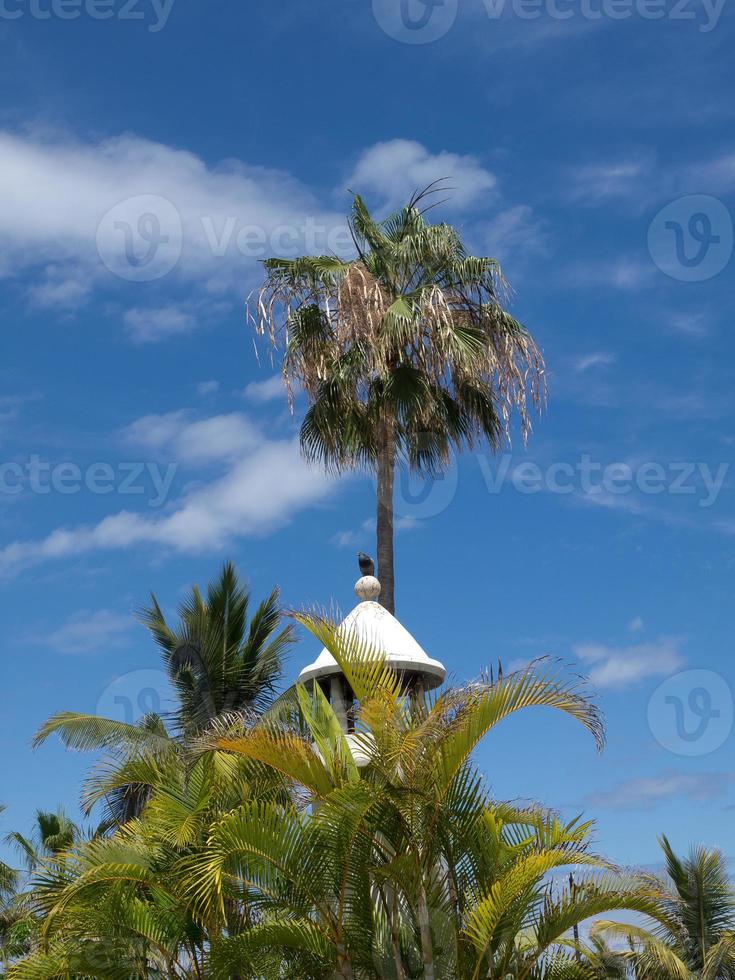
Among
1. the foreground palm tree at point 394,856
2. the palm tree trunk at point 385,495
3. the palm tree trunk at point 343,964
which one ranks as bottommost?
the palm tree trunk at point 343,964

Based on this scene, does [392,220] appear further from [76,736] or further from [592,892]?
[592,892]

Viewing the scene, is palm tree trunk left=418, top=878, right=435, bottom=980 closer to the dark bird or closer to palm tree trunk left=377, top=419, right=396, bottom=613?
the dark bird

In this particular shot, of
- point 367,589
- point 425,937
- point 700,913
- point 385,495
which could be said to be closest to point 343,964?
point 425,937

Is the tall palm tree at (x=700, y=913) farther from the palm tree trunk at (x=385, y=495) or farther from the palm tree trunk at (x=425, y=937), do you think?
the palm tree trunk at (x=425, y=937)

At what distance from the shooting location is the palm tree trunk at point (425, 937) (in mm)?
9320

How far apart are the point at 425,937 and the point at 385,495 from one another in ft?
34.9

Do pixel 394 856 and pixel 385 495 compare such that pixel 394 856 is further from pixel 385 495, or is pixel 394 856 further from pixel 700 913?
pixel 700 913

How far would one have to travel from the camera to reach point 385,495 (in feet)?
64.0

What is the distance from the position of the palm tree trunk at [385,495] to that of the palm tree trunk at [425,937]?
9610mm

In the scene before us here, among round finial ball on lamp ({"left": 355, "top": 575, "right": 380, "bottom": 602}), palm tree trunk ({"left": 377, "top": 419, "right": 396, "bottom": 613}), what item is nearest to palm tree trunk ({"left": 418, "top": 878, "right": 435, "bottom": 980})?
round finial ball on lamp ({"left": 355, "top": 575, "right": 380, "bottom": 602})

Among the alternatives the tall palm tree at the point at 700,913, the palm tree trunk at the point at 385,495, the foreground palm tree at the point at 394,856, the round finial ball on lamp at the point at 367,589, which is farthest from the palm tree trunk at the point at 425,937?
the tall palm tree at the point at 700,913

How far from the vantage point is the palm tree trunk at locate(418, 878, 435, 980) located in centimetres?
932

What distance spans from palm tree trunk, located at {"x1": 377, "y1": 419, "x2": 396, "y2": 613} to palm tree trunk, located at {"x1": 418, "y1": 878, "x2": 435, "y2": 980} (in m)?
9.61

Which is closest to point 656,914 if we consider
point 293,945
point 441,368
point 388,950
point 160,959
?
point 388,950
